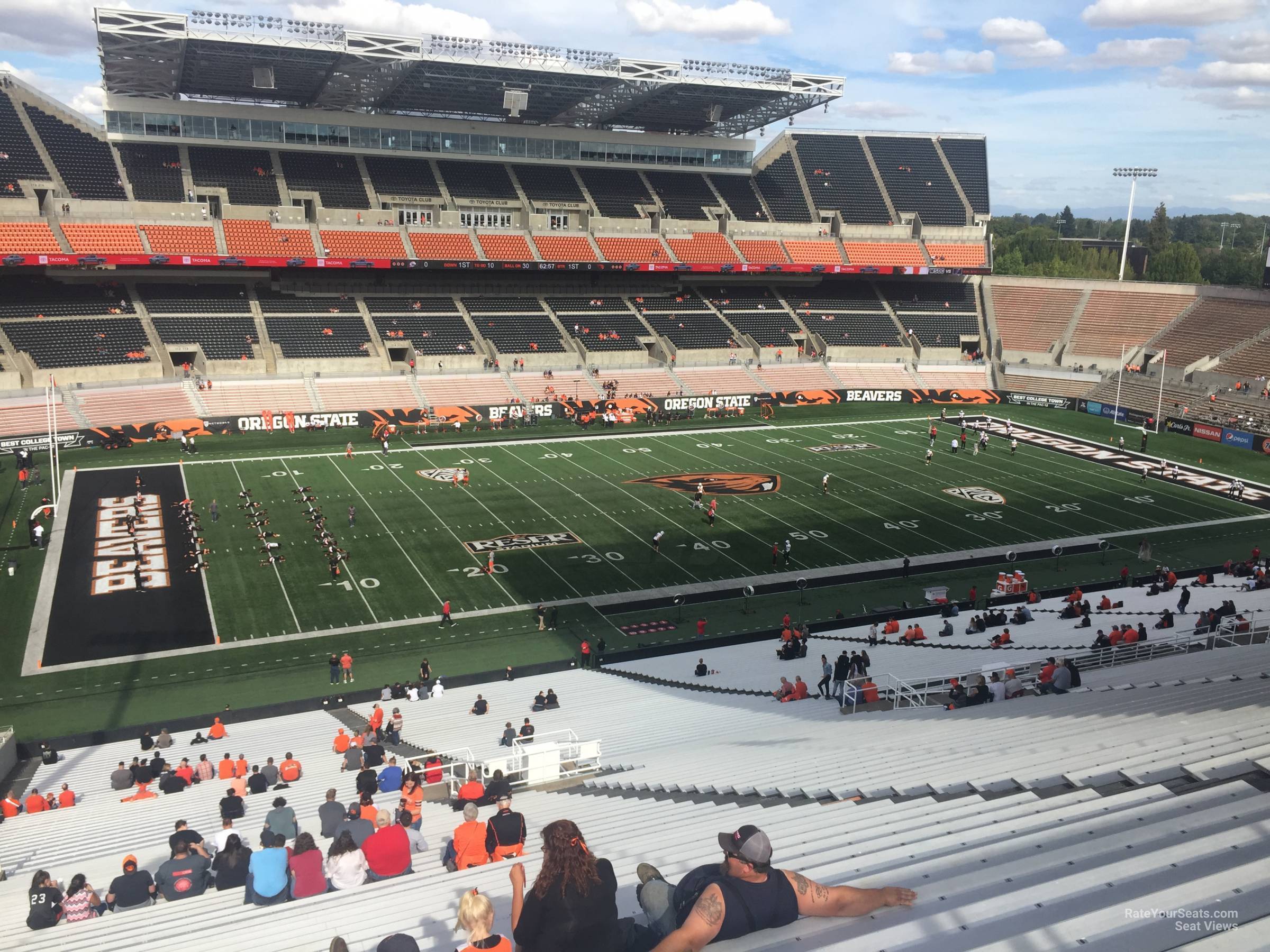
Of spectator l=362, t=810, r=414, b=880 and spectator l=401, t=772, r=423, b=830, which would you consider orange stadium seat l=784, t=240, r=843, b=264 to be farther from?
spectator l=362, t=810, r=414, b=880

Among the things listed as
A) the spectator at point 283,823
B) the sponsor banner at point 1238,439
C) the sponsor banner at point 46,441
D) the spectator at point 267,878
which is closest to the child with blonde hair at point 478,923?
the spectator at point 267,878

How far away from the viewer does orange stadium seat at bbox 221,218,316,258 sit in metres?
58.4

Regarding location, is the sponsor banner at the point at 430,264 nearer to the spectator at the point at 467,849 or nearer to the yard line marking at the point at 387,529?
the yard line marking at the point at 387,529

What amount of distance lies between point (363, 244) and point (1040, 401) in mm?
42698

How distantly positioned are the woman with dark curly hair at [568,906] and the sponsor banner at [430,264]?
5547 cm

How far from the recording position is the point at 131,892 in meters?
10.8

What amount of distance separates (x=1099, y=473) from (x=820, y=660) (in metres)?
28.4

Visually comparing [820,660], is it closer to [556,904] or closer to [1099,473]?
[556,904]

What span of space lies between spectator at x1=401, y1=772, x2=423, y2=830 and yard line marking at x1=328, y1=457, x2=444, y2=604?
16440 millimetres

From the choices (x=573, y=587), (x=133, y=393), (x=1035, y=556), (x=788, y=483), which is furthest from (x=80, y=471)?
(x=1035, y=556)

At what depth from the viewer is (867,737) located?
14.5 m

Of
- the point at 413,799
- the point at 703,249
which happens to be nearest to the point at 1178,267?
the point at 703,249

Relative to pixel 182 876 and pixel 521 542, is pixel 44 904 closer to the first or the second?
pixel 182 876

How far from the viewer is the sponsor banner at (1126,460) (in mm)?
44750
